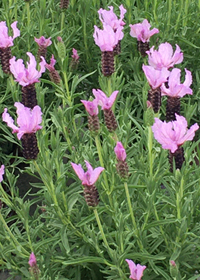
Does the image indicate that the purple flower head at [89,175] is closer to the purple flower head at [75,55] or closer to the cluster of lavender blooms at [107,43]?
the cluster of lavender blooms at [107,43]

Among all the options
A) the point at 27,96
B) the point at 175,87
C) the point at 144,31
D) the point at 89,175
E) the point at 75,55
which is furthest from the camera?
the point at 75,55

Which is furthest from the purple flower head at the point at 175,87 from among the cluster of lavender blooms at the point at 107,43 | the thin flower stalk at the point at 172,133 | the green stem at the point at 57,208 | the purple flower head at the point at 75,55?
the purple flower head at the point at 75,55

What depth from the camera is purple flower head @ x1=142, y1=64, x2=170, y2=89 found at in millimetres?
1156

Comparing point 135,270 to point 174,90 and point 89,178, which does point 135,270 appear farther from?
point 174,90

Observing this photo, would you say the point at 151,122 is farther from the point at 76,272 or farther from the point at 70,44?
the point at 70,44

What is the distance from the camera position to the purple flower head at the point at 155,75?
3.79 ft

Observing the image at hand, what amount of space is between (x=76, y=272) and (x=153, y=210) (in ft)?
1.04

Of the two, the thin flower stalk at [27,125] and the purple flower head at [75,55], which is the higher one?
the thin flower stalk at [27,125]

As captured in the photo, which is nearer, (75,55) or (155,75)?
(155,75)

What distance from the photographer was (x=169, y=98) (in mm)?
1238

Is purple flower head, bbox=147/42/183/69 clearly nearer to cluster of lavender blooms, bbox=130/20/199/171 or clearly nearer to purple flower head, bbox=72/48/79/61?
cluster of lavender blooms, bbox=130/20/199/171

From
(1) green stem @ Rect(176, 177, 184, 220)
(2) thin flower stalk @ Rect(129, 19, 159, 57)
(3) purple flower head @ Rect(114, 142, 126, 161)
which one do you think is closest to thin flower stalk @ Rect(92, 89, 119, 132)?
(3) purple flower head @ Rect(114, 142, 126, 161)

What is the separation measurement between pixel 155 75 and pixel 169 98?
95 mm

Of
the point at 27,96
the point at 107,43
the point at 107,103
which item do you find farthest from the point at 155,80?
the point at 27,96
